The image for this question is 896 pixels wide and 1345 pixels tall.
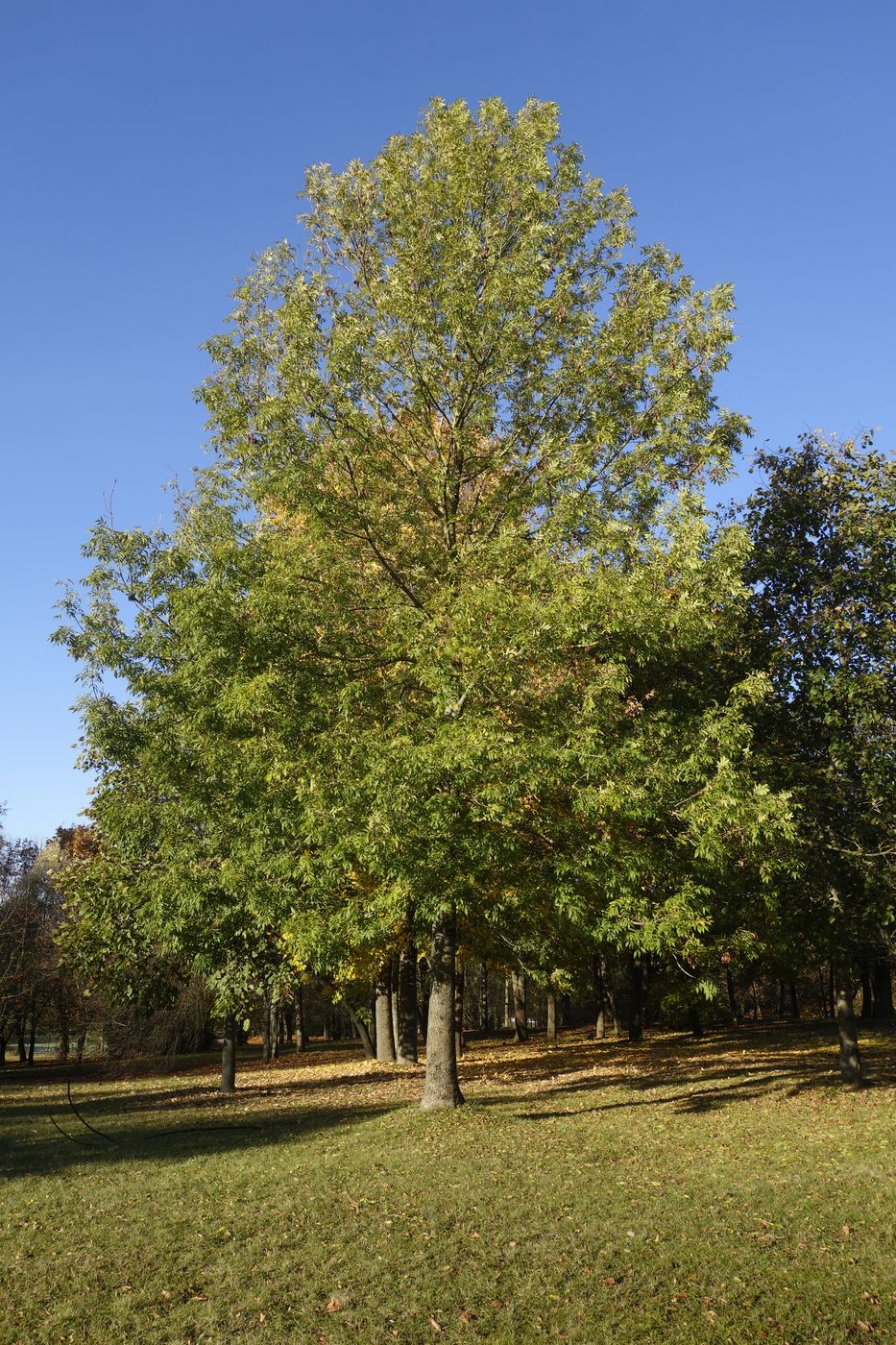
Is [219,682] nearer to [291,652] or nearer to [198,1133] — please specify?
[291,652]

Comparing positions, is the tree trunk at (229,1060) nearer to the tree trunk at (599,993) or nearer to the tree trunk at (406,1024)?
the tree trunk at (406,1024)

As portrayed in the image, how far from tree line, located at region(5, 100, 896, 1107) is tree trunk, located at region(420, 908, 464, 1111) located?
6cm

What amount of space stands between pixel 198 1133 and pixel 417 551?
12078 mm

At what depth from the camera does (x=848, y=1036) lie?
19.8 metres

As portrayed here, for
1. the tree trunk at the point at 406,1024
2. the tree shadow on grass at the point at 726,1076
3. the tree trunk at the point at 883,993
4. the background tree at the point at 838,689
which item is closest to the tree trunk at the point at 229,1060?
the tree trunk at the point at 406,1024

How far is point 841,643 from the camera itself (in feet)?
60.9

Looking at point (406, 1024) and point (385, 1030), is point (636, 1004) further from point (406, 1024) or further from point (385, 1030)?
point (385, 1030)

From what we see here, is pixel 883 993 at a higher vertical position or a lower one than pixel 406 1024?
lower

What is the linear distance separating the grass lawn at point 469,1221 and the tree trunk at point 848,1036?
554mm

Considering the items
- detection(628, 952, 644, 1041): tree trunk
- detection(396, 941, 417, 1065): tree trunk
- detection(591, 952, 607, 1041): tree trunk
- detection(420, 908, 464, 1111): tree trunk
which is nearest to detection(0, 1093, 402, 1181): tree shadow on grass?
detection(420, 908, 464, 1111): tree trunk

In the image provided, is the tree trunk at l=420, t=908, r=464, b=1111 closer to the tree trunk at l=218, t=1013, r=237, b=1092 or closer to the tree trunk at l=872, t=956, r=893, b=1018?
the tree trunk at l=218, t=1013, r=237, b=1092

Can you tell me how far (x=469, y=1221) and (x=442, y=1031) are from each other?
23.2 feet

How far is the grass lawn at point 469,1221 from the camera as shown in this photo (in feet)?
24.4

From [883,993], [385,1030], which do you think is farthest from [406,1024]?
[883,993]
